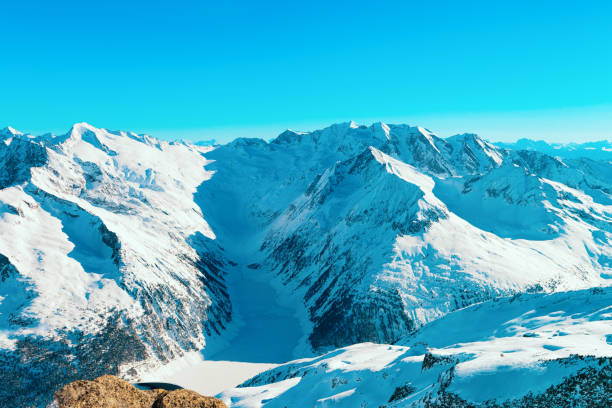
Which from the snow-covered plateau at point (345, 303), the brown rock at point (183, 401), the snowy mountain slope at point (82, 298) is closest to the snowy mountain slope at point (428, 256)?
the snow-covered plateau at point (345, 303)

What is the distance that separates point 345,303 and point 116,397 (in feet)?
370

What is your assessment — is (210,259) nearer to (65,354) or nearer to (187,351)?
(187,351)

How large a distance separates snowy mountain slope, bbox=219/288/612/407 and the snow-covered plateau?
212 mm

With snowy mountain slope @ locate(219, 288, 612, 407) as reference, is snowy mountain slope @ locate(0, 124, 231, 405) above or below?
above

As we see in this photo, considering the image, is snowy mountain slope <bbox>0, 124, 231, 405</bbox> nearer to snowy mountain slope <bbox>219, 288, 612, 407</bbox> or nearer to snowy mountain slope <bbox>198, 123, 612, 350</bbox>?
snowy mountain slope <bbox>219, 288, 612, 407</bbox>

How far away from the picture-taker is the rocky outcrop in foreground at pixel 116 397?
71.7 ft

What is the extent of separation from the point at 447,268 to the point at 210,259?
126756 millimetres

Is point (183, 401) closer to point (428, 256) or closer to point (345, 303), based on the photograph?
point (345, 303)

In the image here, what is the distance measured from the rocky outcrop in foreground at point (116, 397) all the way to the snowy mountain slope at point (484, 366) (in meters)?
23.3

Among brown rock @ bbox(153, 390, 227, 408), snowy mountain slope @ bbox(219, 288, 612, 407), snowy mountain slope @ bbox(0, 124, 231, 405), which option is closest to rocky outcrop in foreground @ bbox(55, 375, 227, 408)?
brown rock @ bbox(153, 390, 227, 408)

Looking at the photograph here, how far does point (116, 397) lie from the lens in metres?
23.6

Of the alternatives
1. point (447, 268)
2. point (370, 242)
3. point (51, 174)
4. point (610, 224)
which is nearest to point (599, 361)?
point (447, 268)

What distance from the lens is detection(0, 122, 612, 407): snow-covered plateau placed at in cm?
4406

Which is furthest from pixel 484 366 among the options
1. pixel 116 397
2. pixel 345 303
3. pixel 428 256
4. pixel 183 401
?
pixel 428 256
